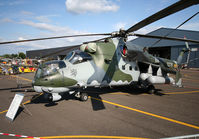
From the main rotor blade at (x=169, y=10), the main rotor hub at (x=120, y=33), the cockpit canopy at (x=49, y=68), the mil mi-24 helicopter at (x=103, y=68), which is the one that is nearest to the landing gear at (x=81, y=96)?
the mil mi-24 helicopter at (x=103, y=68)

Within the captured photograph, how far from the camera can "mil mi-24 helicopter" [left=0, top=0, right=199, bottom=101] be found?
745 cm

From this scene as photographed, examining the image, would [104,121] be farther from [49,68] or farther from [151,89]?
[151,89]

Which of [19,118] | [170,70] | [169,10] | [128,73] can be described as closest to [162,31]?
[170,70]

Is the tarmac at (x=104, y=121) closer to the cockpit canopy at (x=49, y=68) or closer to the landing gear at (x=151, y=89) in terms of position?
the cockpit canopy at (x=49, y=68)

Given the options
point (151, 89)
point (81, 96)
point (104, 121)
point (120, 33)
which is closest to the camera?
point (104, 121)

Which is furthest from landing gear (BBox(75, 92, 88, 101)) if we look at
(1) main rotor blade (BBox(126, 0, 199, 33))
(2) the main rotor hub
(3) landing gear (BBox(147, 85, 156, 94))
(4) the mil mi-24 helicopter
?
(3) landing gear (BBox(147, 85, 156, 94))

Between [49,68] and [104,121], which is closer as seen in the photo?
[104,121]

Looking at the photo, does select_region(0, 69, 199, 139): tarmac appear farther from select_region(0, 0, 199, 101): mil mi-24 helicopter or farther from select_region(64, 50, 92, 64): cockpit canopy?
select_region(64, 50, 92, 64): cockpit canopy

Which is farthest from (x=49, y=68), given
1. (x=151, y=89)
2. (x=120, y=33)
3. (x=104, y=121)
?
(x=151, y=89)

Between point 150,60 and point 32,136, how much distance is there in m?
9.87

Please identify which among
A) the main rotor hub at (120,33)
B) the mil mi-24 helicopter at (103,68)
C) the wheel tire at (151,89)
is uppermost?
the main rotor hub at (120,33)

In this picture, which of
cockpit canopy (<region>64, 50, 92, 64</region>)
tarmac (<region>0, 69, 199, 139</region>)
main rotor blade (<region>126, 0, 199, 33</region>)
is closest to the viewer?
main rotor blade (<region>126, 0, 199, 33</region>)

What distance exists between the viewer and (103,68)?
30.2 ft

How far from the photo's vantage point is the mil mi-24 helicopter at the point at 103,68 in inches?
293
